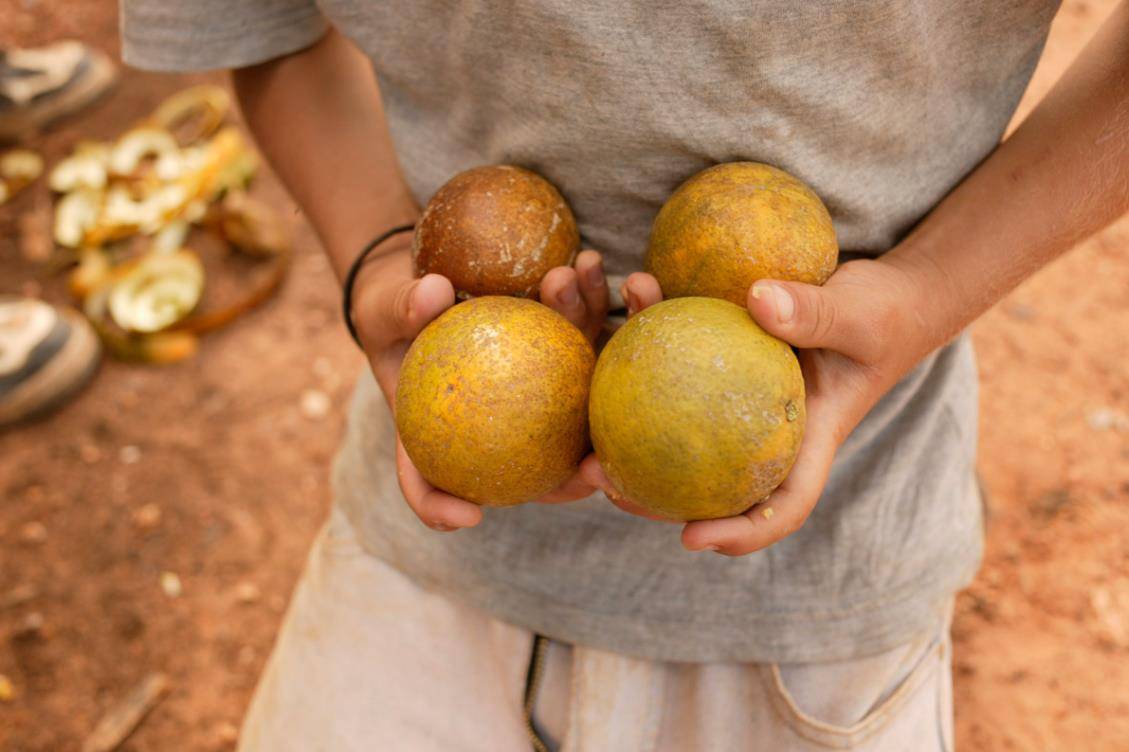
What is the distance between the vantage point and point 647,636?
198 cm

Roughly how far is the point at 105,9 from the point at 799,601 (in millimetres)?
6875

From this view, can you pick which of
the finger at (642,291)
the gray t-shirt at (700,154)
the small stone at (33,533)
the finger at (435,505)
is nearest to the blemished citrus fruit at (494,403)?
the finger at (435,505)

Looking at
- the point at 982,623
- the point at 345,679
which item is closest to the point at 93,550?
the point at 345,679

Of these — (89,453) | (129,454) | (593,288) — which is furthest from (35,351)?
(593,288)

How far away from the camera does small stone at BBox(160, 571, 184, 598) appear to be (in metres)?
3.56

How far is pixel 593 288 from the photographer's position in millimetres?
1828

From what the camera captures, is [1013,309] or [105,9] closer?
[1013,309]

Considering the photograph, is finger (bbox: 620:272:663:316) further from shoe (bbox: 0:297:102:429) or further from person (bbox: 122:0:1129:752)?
shoe (bbox: 0:297:102:429)

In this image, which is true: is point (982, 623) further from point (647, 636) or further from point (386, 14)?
point (386, 14)

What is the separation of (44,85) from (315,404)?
3064 mm

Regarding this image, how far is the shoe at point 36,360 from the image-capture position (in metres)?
3.98

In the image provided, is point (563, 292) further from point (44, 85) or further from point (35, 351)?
point (44, 85)

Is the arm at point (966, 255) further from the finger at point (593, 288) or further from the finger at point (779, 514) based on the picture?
the finger at point (593, 288)

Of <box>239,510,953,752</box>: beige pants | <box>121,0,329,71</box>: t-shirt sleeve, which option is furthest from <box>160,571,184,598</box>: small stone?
<box>121,0,329,71</box>: t-shirt sleeve
